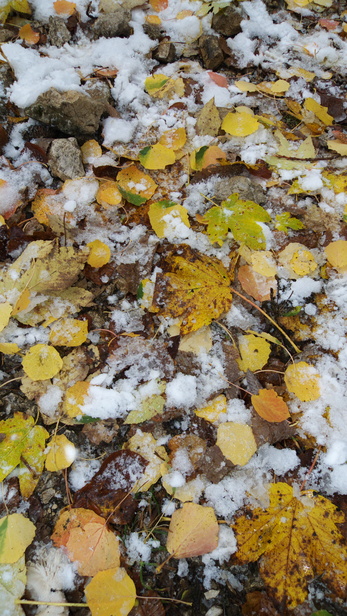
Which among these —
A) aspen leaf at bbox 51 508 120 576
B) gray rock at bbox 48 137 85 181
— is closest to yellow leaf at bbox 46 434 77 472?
aspen leaf at bbox 51 508 120 576

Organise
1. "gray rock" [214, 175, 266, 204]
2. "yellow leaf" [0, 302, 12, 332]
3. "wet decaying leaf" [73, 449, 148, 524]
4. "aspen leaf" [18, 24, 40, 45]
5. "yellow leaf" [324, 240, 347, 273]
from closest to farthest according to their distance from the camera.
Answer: "wet decaying leaf" [73, 449, 148, 524] < "yellow leaf" [0, 302, 12, 332] < "yellow leaf" [324, 240, 347, 273] < "gray rock" [214, 175, 266, 204] < "aspen leaf" [18, 24, 40, 45]

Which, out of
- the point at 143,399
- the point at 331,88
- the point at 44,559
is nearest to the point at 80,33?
the point at 331,88

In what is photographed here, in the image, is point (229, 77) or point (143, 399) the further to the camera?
point (229, 77)

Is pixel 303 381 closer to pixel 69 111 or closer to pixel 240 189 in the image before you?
pixel 240 189

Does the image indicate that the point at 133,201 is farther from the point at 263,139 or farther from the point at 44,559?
the point at 44,559

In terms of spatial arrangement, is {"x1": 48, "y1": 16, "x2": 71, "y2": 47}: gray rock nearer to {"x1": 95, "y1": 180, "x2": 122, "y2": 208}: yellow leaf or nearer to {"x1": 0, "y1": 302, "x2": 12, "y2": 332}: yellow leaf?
{"x1": 95, "y1": 180, "x2": 122, "y2": 208}: yellow leaf

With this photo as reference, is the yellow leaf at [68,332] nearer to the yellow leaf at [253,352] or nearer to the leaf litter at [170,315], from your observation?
the leaf litter at [170,315]

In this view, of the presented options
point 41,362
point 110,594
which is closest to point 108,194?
point 41,362
